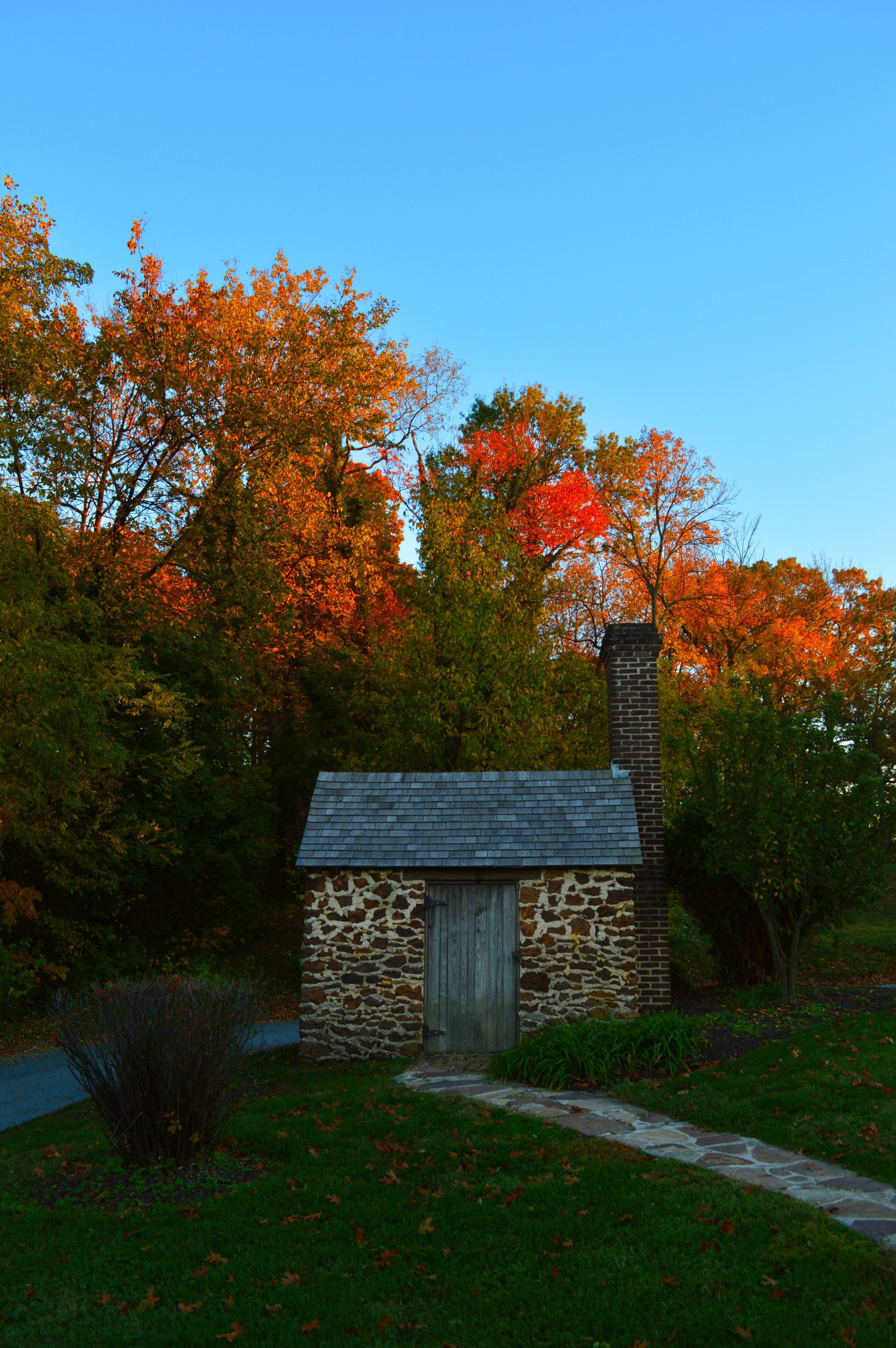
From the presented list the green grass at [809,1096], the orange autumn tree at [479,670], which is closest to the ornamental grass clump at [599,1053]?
the green grass at [809,1096]

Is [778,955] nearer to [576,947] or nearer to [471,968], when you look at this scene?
[576,947]

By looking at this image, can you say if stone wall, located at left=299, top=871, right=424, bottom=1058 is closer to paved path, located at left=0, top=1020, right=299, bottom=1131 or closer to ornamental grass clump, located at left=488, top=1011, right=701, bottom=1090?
paved path, located at left=0, top=1020, right=299, bottom=1131

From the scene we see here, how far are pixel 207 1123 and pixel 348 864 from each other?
4698 millimetres

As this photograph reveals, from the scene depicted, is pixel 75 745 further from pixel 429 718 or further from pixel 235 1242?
pixel 235 1242

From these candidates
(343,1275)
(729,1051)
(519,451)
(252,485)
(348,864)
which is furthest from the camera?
(519,451)

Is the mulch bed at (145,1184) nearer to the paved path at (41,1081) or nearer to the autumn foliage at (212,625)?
the paved path at (41,1081)

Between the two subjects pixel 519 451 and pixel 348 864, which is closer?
pixel 348 864

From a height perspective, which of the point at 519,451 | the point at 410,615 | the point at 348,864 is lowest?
the point at 348,864

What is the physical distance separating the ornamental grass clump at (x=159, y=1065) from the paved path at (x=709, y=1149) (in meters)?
2.63

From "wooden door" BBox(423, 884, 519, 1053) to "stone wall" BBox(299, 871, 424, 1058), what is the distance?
170mm

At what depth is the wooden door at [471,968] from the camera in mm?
11742

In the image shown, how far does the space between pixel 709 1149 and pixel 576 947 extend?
4.77m

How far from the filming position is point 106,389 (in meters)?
18.6

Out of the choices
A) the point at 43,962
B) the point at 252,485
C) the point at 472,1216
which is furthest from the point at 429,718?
the point at 472,1216
